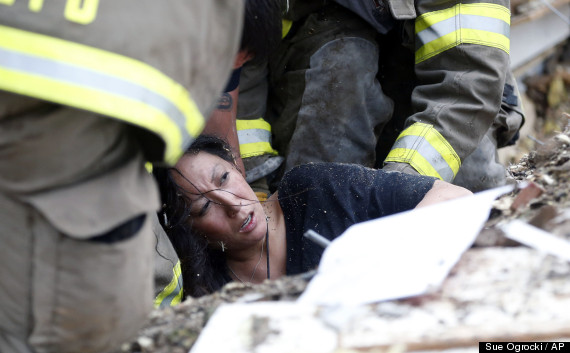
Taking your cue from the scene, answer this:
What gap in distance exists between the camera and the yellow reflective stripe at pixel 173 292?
195cm

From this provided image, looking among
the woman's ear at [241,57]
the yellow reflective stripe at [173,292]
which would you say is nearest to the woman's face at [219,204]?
the yellow reflective stripe at [173,292]

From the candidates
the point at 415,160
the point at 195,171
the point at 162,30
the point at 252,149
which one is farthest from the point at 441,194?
the point at 162,30

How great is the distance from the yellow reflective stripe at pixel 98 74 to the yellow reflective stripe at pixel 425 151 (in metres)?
1.54

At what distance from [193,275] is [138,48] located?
1.45m

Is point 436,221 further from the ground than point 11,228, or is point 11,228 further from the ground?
point 11,228

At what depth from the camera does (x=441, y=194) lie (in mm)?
2020

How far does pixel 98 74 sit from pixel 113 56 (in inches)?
1.4

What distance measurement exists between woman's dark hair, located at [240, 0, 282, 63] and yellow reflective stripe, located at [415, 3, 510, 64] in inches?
23.0

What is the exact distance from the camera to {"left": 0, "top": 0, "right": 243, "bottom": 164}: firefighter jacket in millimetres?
879

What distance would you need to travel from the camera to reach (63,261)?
99 cm

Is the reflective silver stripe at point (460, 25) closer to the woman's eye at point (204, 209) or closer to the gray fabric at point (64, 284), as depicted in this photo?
the woman's eye at point (204, 209)

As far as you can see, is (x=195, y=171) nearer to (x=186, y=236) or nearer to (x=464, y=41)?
(x=186, y=236)

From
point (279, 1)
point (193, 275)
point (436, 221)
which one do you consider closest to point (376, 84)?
point (279, 1)

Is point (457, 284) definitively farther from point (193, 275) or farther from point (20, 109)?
point (193, 275)
